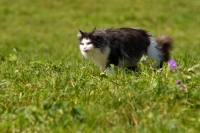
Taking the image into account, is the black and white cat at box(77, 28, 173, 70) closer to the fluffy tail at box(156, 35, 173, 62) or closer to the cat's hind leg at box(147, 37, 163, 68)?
the cat's hind leg at box(147, 37, 163, 68)

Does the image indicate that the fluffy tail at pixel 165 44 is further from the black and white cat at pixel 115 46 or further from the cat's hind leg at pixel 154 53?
the black and white cat at pixel 115 46

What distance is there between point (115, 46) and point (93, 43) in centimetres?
35

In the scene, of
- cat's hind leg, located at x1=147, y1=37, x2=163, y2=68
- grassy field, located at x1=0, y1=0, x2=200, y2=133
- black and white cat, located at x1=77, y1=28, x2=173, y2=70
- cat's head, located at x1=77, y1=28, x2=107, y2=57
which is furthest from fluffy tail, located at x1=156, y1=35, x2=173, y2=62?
cat's head, located at x1=77, y1=28, x2=107, y2=57

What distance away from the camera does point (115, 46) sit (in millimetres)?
8148

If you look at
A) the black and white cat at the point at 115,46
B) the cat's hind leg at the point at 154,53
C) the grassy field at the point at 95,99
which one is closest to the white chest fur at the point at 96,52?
the black and white cat at the point at 115,46

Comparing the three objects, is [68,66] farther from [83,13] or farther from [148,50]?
[83,13]

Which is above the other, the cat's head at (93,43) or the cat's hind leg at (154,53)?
the cat's head at (93,43)

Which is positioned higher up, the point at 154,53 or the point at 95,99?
the point at 154,53

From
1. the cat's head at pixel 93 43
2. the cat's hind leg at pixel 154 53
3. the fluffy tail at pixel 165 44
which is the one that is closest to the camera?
the cat's head at pixel 93 43

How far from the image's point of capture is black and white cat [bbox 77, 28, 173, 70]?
26.5 ft

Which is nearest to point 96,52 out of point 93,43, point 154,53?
point 93,43

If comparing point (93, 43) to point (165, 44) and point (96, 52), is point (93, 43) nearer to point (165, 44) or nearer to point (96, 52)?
point (96, 52)

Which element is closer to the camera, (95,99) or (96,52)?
(95,99)

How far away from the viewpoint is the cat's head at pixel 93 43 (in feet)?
26.4
